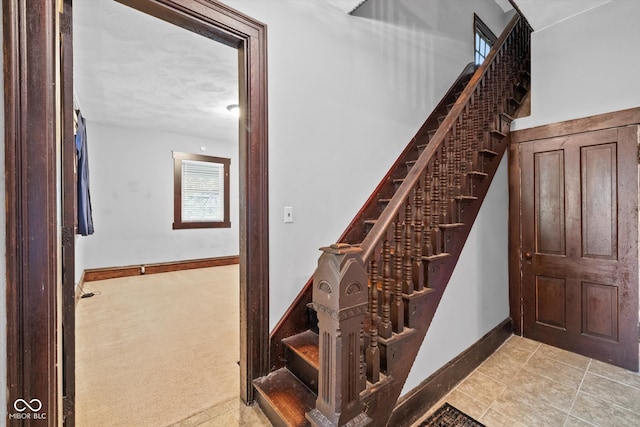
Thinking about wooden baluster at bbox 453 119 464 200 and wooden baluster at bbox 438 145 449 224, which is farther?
wooden baluster at bbox 453 119 464 200

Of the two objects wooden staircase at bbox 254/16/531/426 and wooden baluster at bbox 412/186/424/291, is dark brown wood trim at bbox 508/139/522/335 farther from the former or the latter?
wooden baluster at bbox 412/186/424/291

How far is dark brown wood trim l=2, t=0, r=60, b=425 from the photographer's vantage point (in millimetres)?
1118

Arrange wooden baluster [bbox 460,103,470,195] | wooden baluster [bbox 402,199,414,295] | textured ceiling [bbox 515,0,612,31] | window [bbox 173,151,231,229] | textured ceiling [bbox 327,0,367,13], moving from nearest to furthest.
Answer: wooden baluster [bbox 402,199,414,295]
wooden baluster [bbox 460,103,470,195]
textured ceiling [bbox 327,0,367,13]
textured ceiling [bbox 515,0,612,31]
window [bbox 173,151,231,229]

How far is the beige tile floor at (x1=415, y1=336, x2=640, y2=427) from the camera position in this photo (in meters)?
1.79

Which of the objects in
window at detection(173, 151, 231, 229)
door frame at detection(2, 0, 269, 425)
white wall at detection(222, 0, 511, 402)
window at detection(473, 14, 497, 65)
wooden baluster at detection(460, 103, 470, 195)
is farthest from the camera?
window at detection(173, 151, 231, 229)

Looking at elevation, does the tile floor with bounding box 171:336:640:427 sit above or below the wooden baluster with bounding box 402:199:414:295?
below

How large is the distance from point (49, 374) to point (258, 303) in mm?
1002

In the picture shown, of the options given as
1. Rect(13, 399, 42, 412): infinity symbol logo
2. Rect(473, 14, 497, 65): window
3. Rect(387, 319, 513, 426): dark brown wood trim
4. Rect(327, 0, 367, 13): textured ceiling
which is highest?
Rect(473, 14, 497, 65): window

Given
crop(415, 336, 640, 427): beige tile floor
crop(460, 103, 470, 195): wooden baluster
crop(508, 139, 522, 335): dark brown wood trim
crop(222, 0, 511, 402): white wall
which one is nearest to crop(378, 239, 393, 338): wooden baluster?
crop(222, 0, 511, 402): white wall

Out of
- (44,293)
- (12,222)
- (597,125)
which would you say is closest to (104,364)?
(44,293)

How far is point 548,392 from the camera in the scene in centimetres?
203

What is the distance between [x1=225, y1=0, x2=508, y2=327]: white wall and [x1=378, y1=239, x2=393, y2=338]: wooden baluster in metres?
0.76

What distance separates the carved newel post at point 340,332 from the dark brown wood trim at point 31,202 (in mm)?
1155

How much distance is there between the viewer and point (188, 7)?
1.59 meters
